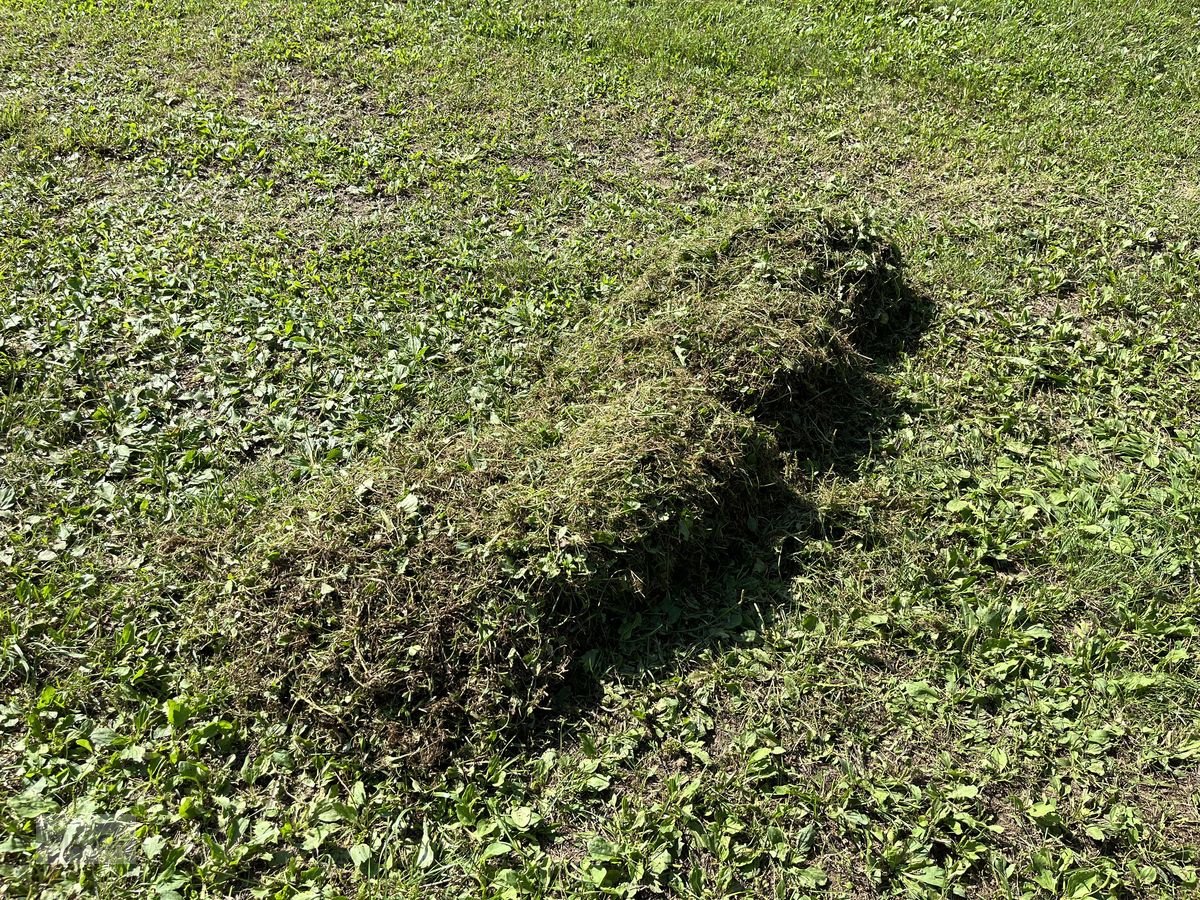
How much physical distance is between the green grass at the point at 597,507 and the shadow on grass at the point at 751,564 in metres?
0.02

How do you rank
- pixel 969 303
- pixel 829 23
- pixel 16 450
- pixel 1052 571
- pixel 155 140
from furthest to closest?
pixel 829 23 → pixel 155 140 → pixel 969 303 → pixel 16 450 → pixel 1052 571

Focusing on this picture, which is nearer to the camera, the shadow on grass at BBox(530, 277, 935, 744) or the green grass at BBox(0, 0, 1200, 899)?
the green grass at BBox(0, 0, 1200, 899)

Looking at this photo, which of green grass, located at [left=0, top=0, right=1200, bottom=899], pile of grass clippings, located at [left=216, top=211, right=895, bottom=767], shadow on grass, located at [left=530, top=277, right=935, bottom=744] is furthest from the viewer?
shadow on grass, located at [left=530, top=277, right=935, bottom=744]

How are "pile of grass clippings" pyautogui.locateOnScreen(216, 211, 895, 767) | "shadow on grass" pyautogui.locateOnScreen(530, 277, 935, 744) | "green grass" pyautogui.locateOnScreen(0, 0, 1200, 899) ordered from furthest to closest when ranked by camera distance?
"shadow on grass" pyautogui.locateOnScreen(530, 277, 935, 744)
"pile of grass clippings" pyautogui.locateOnScreen(216, 211, 895, 767)
"green grass" pyautogui.locateOnScreen(0, 0, 1200, 899)

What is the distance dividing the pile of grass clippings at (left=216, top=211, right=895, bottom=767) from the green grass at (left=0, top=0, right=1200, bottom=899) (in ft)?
0.06

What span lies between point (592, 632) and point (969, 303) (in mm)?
3203

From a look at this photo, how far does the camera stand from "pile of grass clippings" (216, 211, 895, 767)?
3.15 m

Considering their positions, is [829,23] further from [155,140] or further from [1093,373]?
[155,140]

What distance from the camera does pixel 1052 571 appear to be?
149 inches

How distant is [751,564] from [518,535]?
1.05 metres

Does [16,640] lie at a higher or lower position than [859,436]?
lower

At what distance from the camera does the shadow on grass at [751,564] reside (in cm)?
338

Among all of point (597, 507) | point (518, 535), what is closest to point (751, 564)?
point (597, 507)

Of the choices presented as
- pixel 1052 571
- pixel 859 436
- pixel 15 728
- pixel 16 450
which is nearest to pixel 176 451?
pixel 16 450
